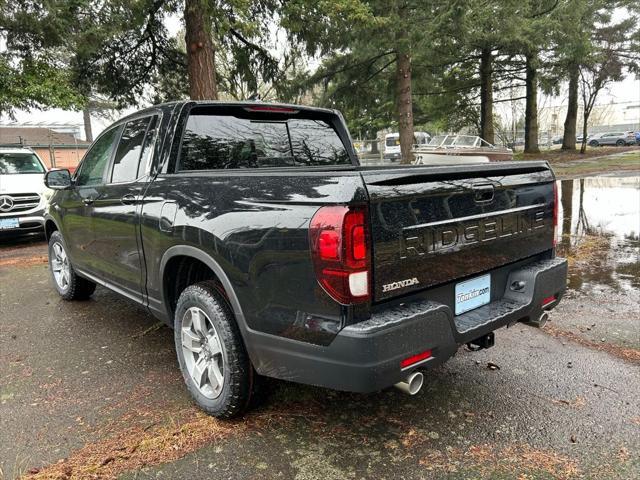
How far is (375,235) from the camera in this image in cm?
222

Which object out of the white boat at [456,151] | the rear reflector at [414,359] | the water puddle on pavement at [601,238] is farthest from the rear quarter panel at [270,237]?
the white boat at [456,151]

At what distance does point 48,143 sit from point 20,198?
29.0m

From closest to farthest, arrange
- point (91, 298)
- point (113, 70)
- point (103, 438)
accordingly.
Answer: point (103, 438)
point (91, 298)
point (113, 70)

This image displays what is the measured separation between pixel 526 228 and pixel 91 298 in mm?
4610

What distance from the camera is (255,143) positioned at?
146 inches

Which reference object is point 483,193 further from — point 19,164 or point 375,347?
point 19,164

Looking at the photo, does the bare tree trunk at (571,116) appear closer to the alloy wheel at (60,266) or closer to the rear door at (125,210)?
the alloy wheel at (60,266)

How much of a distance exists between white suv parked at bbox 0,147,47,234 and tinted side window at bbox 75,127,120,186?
5033 millimetres

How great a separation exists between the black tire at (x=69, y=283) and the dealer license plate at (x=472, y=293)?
13.2 feet

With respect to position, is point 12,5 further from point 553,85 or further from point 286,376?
point 553,85

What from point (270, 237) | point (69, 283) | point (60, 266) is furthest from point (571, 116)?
point (270, 237)

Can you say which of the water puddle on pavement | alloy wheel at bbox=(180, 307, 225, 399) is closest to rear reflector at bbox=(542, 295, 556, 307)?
alloy wheel at bbox=(180, 307, 225, 399)

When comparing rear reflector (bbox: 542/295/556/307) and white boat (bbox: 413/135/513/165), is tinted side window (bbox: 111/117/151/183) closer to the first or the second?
rear reflector (bbox: 542/295/556/307)

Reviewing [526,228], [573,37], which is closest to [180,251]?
[526,228]
